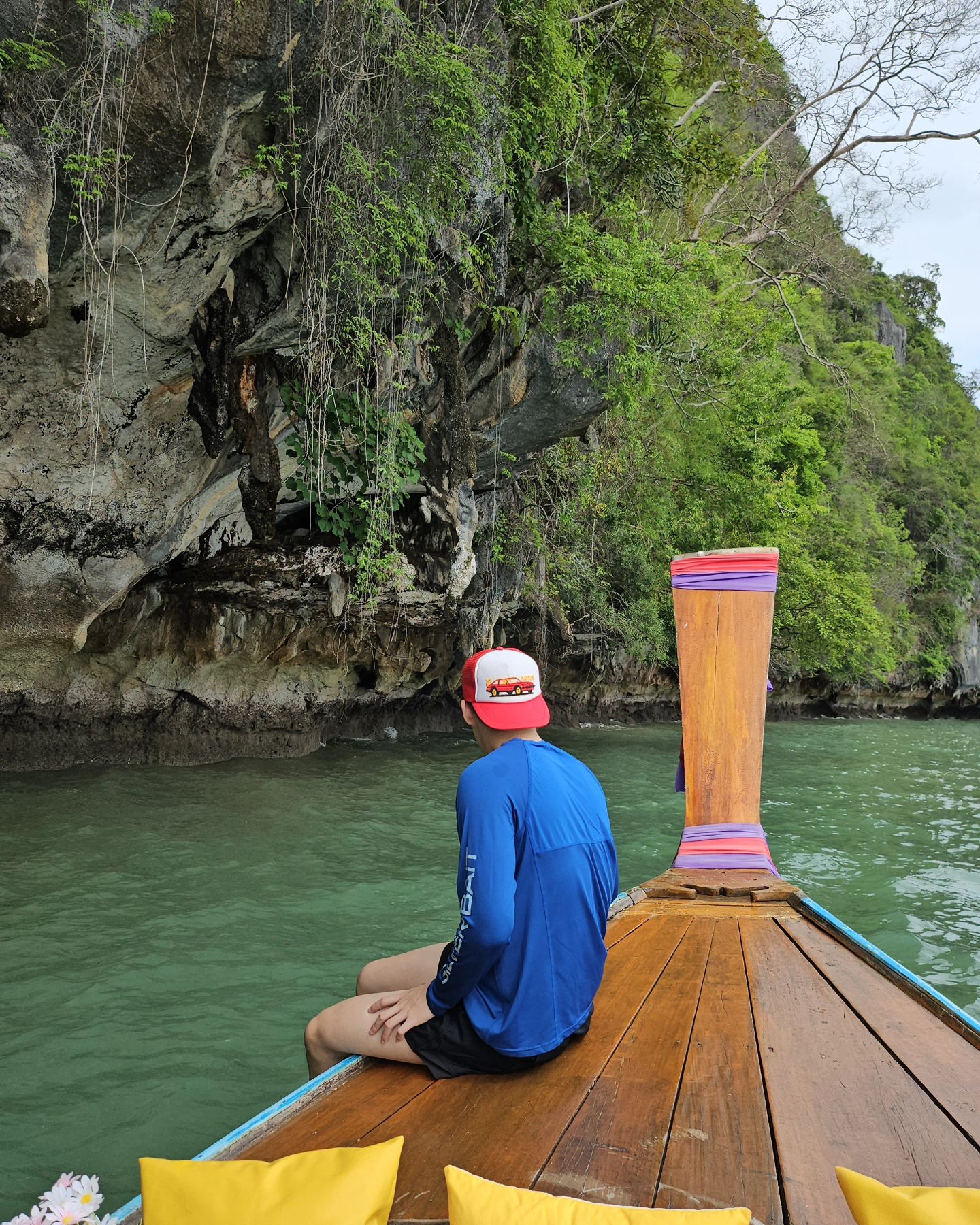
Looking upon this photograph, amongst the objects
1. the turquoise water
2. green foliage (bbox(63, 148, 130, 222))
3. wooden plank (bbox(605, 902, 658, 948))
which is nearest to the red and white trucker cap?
wooden plank (bbox(605, 902, 658, 948))

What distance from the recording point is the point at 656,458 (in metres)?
16.1

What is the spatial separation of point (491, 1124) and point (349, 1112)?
1.07ft

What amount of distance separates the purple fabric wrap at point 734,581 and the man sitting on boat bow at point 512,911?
9.54 ft

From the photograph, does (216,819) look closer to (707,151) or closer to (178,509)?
(178,509)

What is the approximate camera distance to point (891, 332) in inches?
1427

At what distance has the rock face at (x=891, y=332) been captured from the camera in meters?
35.5

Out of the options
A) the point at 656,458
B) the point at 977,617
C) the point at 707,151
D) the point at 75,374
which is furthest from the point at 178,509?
the point at 977,617

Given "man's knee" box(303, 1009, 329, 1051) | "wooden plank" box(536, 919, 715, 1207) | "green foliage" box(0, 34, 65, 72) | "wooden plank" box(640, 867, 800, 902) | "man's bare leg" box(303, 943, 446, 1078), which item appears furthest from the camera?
"green foliage" box(0, 34, 65, 72)

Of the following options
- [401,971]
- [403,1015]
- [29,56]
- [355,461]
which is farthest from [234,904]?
[29,56]

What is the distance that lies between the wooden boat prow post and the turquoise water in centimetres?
136

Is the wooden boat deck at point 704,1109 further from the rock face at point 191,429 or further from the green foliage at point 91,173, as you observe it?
the green foliage at point 91,173

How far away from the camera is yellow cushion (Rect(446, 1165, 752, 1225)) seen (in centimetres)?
141

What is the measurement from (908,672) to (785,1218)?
2889 cm

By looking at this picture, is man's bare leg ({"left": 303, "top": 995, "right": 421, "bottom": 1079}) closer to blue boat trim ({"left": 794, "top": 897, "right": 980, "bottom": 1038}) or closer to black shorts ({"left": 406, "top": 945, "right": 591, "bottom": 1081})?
black shorts ({"left": 406, "top": 945, "right": 591, "bottom": 1081})
